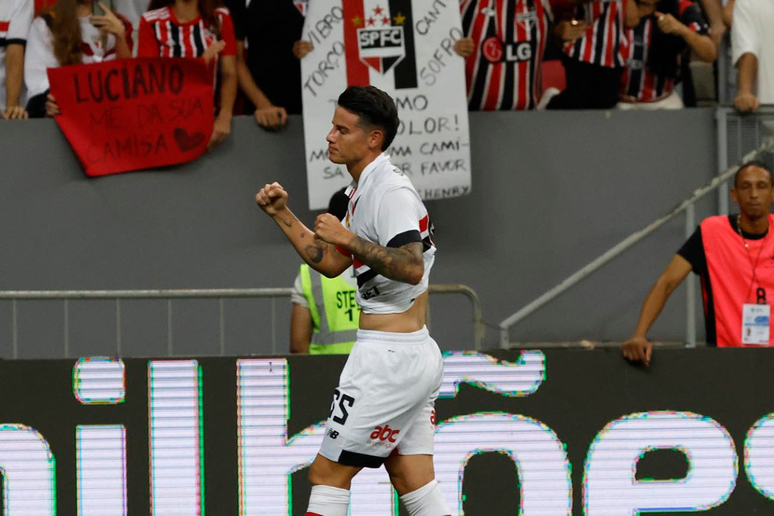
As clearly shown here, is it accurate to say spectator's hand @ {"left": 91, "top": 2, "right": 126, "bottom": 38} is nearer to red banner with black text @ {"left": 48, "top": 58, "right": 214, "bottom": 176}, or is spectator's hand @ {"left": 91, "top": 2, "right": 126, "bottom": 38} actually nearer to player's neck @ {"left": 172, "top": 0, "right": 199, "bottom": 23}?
red banner with black text @ {"left": 48, "top": 58, "right": 214, "bottom": 176}

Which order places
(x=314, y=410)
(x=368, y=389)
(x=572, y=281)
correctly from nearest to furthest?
(x=368, y=389), (x=314, y=410), (x=572, y=281)

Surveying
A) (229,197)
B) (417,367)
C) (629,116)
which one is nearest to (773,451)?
(417,367)

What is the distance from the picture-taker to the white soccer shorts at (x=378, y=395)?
18.7 ft

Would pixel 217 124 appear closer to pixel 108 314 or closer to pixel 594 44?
pixel 108 314

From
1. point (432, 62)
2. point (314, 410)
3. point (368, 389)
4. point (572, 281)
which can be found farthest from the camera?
point (432, 62)

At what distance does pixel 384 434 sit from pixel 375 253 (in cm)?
82

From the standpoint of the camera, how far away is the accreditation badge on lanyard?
765cm

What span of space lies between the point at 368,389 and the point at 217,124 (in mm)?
4638

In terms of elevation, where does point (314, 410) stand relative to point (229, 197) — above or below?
below

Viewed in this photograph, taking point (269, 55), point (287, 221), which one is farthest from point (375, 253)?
point (269, 55)

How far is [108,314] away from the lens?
9.80m

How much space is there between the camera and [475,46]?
10133mm

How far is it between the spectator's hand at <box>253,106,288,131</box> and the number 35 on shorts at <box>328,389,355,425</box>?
451 centimetres

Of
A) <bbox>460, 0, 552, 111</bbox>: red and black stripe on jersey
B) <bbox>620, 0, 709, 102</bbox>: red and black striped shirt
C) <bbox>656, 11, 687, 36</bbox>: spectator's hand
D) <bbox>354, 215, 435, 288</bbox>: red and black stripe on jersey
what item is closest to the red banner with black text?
<bbox>460, 0, 552, 111</bbox>: red and black stripe on jersey
